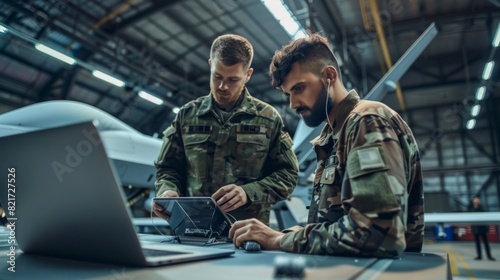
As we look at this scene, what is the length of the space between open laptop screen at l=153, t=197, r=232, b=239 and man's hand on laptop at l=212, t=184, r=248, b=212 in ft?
0.38

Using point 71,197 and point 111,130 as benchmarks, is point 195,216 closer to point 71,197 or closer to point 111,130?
point 71,197

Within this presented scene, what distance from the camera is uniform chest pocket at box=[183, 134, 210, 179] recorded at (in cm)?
201

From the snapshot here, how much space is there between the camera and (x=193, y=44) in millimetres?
10469

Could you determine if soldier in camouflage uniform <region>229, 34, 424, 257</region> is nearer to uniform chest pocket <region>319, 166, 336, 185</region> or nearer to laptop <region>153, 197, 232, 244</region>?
uniform chest pocket <region>319, 166, 336, 185</region>

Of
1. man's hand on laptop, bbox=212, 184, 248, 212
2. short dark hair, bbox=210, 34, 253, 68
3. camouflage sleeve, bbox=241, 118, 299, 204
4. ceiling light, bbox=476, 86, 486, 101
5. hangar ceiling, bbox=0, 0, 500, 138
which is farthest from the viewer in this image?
ceiling light, bbox=476, 86, 486, 101

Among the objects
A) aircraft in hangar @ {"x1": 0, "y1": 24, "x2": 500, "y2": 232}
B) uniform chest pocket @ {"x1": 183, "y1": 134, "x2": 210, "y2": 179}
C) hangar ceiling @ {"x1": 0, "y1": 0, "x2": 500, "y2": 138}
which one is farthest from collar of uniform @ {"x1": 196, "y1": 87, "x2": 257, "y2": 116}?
hangar ceiling @ {"x1": 0, "y1": 0, "x2": 500, "y2": 138}

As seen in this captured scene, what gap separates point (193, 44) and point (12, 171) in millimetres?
10078

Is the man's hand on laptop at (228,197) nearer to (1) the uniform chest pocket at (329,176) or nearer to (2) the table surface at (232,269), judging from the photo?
(1) the uniform chest pocket at (329,176)

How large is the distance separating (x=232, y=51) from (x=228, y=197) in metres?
0.81

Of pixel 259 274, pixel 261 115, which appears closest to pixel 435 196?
pixel 261 115

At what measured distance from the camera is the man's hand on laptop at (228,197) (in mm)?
1586

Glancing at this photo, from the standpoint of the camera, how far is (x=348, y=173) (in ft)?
3.40

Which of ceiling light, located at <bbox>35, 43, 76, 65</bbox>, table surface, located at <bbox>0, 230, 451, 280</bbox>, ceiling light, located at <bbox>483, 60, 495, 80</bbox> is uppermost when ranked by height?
ceiling light, located at <bbox>483, 60, 495, 80</bbox>

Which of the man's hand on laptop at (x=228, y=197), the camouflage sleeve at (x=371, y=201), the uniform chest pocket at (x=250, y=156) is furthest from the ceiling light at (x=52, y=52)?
the camouflage sleeve at (x=371, y=201)
